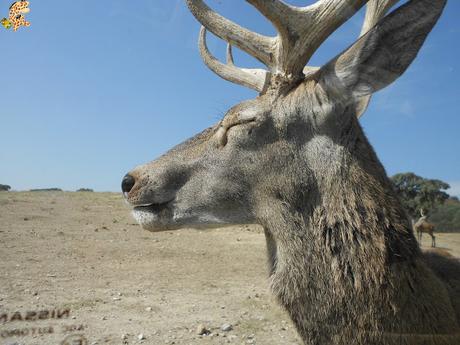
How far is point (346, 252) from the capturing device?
2162 millimetres

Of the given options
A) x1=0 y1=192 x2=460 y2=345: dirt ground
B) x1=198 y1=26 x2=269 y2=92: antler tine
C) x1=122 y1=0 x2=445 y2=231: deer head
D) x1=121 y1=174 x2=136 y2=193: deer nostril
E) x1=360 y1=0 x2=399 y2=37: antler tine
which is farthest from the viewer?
x1=0 y1=192 x2=460 y2=345: dirt ground

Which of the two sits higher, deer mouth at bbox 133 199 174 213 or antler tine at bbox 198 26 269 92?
antler tine at bbox 198 26 269 92

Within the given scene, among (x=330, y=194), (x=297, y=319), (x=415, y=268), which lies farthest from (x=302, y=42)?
(x=297, y=319)

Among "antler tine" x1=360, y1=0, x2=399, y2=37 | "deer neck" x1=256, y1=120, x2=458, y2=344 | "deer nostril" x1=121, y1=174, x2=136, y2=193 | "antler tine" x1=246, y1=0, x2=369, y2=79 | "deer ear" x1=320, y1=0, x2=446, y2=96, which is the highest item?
"antler tine" x1=360, y1=0, x2=399, y2=37

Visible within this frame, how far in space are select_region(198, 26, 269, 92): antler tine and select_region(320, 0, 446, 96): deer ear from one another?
1.35 m

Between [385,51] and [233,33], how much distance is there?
4.01ft

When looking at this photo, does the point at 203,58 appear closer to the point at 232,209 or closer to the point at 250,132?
the point at 250,132

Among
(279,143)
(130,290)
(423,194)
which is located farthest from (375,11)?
(423,194)

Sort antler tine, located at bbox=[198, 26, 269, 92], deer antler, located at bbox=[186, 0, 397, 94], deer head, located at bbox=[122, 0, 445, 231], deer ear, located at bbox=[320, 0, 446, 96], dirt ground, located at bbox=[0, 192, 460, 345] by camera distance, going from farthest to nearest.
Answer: dirt ground, located at bbox=[0, 192, 460, 345]
antler tine, located at bbox=[198, 26, 269, 92]
deer antler, located at bbox=[186, 0, 397, 94]
deer head, located at bbox=[122, 0, 445, 231]
deer ear, located at bbox=[320, 0, 446, 96]

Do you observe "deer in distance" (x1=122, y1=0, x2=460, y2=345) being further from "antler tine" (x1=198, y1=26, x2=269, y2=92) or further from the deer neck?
"antler tine" (x1=198, y1=26, x2=269, y2=92)

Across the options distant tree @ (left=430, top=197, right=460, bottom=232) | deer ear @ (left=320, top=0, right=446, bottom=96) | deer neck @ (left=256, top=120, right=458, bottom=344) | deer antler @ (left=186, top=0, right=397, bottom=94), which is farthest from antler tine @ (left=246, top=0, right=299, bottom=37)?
distant tree @ (left=430, top=197, right=460, bottom=232)

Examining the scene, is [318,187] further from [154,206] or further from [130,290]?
[130,290]

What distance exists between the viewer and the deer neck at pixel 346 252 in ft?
6.75

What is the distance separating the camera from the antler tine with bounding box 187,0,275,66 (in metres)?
2.92
